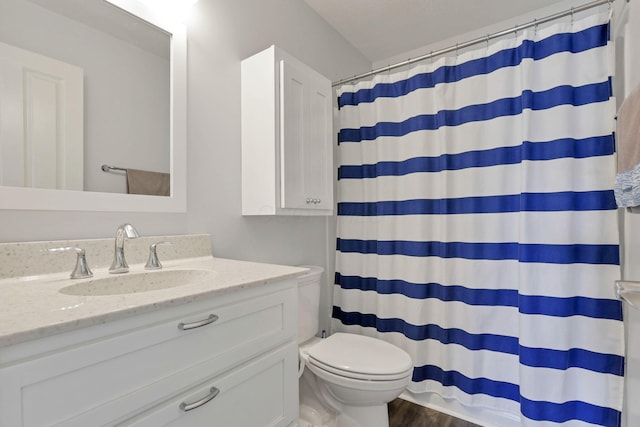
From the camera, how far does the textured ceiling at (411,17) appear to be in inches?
75.3

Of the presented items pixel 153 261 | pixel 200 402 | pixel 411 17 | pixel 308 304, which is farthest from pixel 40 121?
pixel 411 17

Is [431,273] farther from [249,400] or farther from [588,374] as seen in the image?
[249,400]

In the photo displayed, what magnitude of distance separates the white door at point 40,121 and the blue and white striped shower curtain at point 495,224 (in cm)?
143

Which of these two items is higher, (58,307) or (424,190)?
(424,190)

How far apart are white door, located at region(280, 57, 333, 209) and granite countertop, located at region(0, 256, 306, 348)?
1.86 feet

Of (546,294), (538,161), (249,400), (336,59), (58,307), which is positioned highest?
(336,59)

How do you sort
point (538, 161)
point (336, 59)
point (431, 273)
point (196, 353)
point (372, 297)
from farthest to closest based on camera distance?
point (336, 59), point (372, 297), point (431, 273), point (538, 161), point (196, 353)

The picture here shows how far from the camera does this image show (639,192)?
0.82 m

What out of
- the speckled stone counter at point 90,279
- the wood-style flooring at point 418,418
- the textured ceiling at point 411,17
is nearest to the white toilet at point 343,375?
the wood-style flooring at point 418,418

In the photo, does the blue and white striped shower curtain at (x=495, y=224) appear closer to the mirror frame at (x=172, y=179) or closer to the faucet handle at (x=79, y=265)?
the mirror frame at (x=172, y=179)

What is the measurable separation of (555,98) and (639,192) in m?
0.76

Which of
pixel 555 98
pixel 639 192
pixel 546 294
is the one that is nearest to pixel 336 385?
pixel 546 294

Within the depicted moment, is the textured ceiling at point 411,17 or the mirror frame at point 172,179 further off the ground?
the textured ceiling at point 411,17

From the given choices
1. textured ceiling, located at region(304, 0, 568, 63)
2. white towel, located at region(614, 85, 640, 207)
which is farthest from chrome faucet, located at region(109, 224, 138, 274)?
textured ceiling, located at region(304, 0, 568, 63)
